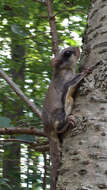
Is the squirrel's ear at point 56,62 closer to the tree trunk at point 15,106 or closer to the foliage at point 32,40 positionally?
the foliage at point 32,40

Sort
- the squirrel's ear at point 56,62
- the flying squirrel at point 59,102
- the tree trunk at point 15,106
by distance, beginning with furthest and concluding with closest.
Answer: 1. the tree trunk at point 15,106
2. the squirrel's ear at point 56,62
3. the flying squirrel at point 59,102

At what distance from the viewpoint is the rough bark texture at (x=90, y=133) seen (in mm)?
1582

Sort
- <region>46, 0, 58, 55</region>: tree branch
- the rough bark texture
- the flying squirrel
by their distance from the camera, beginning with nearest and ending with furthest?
the rough bark texture, the flying squirrel, <region>46, 0, 58, 55</region>: tree branch

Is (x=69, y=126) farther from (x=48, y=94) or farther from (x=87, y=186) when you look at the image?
(x=48, y=94)

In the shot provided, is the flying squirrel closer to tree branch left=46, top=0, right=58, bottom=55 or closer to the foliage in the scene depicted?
tree branch left=46, top=0, right=58, bottom=55

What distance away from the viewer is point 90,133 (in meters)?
1.75

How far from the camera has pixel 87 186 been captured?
1521 millimetres

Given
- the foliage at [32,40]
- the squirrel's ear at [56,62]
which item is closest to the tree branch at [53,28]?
the squirrel's ear at [56,62]

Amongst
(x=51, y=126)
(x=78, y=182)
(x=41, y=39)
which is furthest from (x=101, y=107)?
(x=41, y=39)

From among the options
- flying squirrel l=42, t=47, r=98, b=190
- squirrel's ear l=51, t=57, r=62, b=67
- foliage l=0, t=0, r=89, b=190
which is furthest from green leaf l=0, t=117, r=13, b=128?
foliage l=0, t=0, r=89, b=190

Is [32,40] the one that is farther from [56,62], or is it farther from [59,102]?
[59,102]

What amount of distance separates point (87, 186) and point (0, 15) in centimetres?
362

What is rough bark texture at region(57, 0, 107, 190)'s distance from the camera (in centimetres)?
158

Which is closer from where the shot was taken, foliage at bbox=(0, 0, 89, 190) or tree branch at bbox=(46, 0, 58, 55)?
tree branch at bbox=(46, 0, 58, 55)
